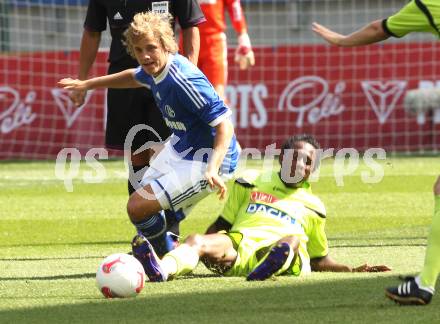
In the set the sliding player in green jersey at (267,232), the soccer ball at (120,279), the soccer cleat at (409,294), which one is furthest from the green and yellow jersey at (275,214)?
the soccer cleat at (409,294)

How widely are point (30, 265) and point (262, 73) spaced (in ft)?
35.5

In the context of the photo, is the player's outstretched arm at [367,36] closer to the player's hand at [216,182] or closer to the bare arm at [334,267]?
the player's hand at [216,182]

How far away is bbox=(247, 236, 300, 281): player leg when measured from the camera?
618cm

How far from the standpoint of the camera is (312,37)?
91.6 ft

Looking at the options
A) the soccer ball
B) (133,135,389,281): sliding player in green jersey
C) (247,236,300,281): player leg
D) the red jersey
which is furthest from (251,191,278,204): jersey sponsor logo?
the red jersey

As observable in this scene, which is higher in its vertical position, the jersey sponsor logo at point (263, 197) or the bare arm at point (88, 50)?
the bare arm at point (88, 50)

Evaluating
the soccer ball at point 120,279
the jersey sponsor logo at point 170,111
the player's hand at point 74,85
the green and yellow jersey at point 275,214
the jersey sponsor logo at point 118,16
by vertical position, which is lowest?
the soccer ball at point 120,279

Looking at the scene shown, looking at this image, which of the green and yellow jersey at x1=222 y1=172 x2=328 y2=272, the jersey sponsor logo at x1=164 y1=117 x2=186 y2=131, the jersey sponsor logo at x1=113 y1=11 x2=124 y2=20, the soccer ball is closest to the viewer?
the soccer ball

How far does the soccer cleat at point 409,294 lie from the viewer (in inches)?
211

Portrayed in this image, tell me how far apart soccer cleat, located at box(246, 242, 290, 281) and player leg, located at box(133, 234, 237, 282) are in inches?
12.2

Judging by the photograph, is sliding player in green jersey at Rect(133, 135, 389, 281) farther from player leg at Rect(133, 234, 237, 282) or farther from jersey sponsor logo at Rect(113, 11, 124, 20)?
jersey sponsor logo at Rect(113, 11, 124, 20)

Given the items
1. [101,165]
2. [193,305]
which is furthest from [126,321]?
[101,165]

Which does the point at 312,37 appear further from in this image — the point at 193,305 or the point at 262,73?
the point at 193,305

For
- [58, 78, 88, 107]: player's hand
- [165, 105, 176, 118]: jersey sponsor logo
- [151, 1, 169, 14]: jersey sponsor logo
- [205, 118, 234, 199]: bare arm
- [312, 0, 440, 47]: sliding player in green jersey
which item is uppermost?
[151, 1, 169, 14]: jersey sponsor logo
